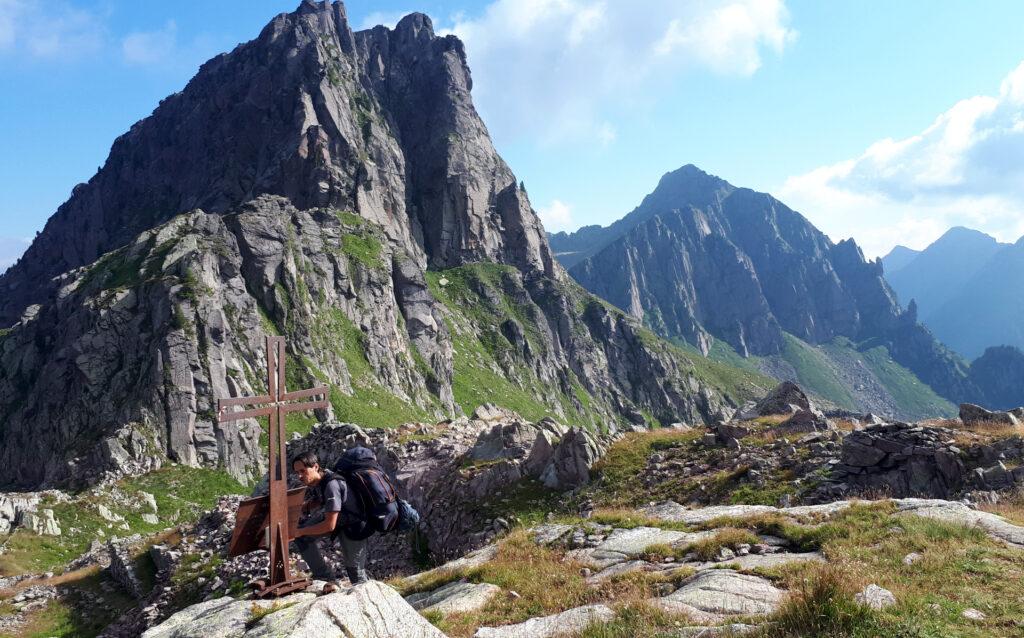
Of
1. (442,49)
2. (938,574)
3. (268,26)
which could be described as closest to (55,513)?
(938,574)

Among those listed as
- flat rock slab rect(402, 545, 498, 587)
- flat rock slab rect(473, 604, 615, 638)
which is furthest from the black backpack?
flat rock slab rect(402, 545, 498, 587)

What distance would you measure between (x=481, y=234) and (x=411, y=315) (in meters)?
60.1

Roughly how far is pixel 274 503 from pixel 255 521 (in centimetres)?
54

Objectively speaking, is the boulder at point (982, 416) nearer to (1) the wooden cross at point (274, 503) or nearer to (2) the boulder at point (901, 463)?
(2) the boulder at point (901, 463)

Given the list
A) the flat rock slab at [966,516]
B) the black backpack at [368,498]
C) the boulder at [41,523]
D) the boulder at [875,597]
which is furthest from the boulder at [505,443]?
the boulder at [41,523]

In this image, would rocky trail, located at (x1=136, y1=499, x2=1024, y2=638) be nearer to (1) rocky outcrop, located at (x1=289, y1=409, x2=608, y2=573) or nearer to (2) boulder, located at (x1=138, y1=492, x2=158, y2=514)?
(1) rocky outcrop, located at (x1=289, y1=409, x2=608, y2=573)

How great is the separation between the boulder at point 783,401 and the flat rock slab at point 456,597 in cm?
2848

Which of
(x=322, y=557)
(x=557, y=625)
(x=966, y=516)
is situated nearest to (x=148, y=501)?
(x=322, y=557)

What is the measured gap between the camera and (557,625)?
315 inches

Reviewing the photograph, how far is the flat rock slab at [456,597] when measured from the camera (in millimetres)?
9670

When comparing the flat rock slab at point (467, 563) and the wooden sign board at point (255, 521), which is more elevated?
the wooden sign board at point (255, 521)

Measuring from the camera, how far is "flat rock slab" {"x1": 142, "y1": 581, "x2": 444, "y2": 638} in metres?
6.43

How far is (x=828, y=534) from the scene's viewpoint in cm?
1093

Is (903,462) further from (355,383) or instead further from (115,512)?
(355,383)
